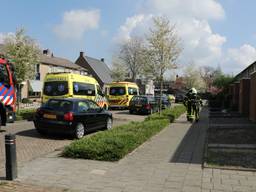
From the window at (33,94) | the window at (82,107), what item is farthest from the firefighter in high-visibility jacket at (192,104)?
the window at (33,94)

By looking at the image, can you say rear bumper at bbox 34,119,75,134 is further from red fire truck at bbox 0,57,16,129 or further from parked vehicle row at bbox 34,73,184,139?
red fire truck at bbox 0,57,16,129

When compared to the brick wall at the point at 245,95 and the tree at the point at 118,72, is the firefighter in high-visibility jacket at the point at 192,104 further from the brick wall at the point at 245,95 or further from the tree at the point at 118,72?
the tree at the point at 118,72

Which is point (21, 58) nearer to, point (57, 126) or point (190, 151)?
point (57, 126)

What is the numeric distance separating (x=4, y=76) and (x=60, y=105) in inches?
112

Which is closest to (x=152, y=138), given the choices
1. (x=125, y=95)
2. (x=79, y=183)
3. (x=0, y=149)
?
(x=0, y=149)

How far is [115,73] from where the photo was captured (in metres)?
63.9

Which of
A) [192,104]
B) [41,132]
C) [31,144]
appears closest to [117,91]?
[192,104]

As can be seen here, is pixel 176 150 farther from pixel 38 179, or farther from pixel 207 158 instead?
pixel 38 179

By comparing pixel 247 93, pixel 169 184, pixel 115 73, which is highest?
pixel 115 73

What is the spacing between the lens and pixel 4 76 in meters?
12.6

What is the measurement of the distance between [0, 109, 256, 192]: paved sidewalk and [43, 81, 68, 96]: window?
317 inches

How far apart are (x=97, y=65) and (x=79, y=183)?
202 ft

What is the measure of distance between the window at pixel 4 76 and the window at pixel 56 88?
3.57 metres

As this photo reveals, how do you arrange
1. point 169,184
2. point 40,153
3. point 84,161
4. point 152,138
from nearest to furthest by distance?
point 169,184 → point 84,161 → point 40,153 → point 152,138
